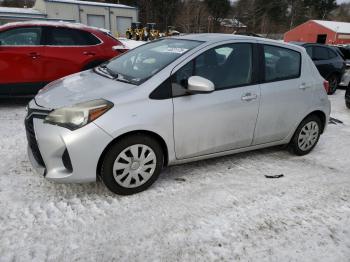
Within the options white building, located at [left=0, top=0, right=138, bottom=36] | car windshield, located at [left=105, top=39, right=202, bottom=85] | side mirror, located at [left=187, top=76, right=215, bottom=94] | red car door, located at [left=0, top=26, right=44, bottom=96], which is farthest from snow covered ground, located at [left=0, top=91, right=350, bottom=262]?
white building, located at [left=0, top=0, right=138, bottom=36]

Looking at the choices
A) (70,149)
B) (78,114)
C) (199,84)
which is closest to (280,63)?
(199,84)

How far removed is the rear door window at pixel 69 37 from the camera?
6357mm

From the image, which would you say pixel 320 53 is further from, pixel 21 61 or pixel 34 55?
pixel 21 61

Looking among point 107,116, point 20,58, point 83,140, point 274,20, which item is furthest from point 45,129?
point 274,20

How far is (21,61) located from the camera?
6004 mm

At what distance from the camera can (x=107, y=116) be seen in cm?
299

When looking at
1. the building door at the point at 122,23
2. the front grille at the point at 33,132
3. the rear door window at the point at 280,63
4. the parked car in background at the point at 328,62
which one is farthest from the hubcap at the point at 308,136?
the building door at the point at 122,23

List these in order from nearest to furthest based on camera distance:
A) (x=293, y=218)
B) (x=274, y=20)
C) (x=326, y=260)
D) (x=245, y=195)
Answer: (x=326, y=260) → (x=293, y=218) → (x=245, y=195) → (x=274, y=20)

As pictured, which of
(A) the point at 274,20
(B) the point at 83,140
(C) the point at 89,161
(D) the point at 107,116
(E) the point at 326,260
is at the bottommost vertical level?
(E) the point at 326,260

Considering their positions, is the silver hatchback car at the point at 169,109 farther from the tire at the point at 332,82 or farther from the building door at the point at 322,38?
the building door at the point at 322,38

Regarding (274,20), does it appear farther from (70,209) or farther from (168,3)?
(70,209)

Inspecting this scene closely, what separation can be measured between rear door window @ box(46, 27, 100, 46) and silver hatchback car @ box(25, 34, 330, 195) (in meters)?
2.70

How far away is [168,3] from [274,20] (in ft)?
78.3

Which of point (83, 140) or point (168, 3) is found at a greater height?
point (168, 3)
